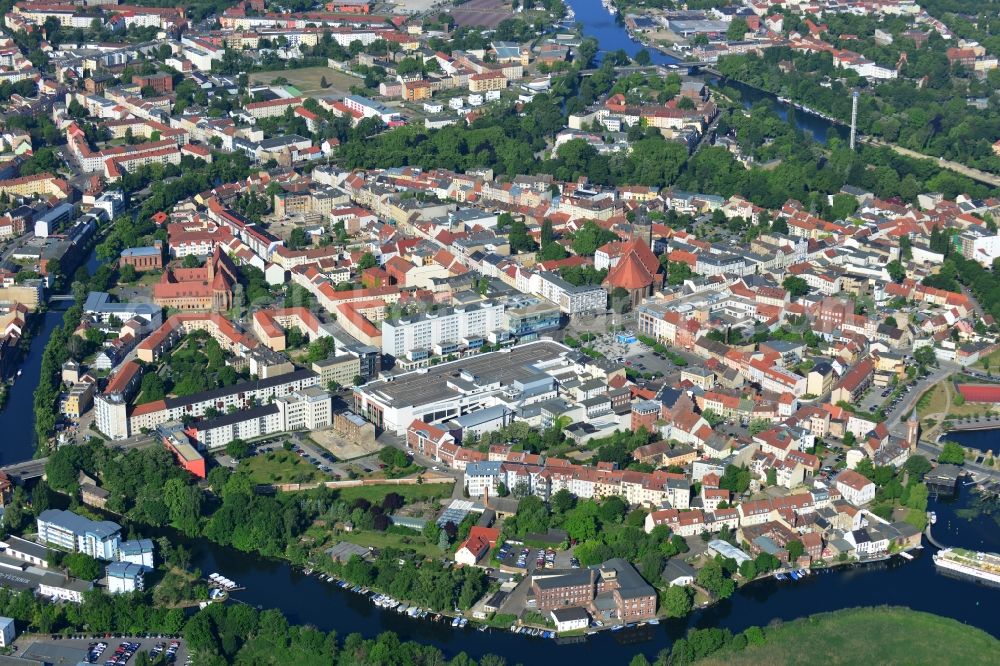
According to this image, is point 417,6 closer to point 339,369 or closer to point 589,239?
point 589,239

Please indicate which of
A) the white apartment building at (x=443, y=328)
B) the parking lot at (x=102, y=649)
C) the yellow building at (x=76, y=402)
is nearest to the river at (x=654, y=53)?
the white apartment building at (x=443, y=328)

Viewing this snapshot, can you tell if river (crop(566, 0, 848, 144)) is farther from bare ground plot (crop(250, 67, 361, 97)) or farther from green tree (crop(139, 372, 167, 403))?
green tree (crop(139, 372, 167, 403))

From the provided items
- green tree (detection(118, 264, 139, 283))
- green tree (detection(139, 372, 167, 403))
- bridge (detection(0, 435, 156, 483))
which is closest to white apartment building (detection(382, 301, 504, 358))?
green tree (detection(139, 372, 167, 403))

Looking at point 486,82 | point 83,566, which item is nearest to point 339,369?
point 83,566

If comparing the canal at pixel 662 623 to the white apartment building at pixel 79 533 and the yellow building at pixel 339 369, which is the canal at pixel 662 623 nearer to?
the white apartment building at pixel 79 533

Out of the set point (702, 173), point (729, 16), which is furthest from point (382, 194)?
point (729, 16)

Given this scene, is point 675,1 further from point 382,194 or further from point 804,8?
point 382,194

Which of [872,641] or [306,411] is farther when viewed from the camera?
[306,411]
